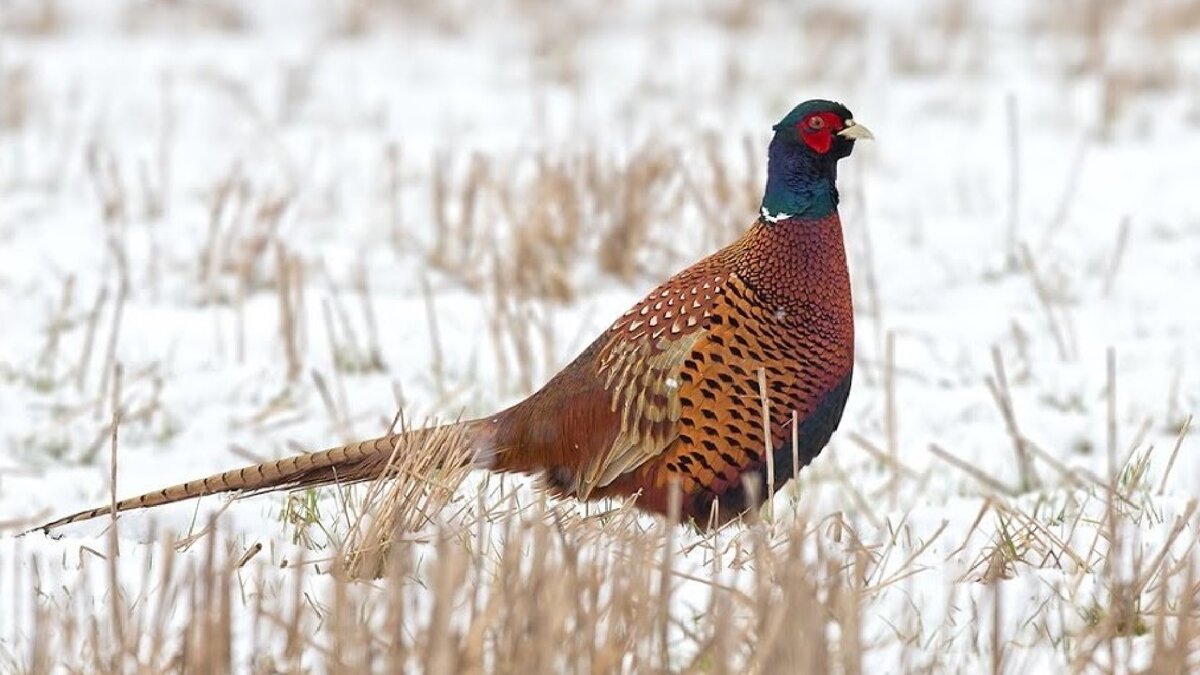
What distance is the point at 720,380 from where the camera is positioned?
3178mm

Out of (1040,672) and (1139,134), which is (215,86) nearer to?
(1139,134)

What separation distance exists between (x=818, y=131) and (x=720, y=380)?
513mm

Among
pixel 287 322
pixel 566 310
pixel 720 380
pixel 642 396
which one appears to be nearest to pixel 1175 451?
pixel 720 380

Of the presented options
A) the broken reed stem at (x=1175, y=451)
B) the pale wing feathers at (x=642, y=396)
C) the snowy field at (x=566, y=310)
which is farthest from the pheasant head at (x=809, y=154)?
the broken reed stem at (x=1175, y=451)

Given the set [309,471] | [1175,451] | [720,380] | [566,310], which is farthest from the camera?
[566,310]

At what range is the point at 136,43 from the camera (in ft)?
34.1

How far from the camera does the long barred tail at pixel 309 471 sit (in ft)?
10.4

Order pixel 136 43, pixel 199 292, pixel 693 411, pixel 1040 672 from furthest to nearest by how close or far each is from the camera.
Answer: pixel 136 43, pixel 199 292, pixel 693 411, pixel 1040 672

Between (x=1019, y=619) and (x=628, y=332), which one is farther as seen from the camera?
(x=628, y=332)

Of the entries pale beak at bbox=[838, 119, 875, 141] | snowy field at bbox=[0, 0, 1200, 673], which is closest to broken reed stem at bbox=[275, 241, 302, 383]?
snowy field at bbox=[0, 0, 1200, 673]

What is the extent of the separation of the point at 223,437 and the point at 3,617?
2.24m

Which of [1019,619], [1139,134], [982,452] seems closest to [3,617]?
[1019,619]

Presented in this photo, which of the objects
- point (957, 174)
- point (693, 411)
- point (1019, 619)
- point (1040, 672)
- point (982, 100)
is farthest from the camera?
point (982, 100)

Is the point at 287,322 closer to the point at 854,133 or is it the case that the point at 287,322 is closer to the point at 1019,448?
the point at 1019,448
